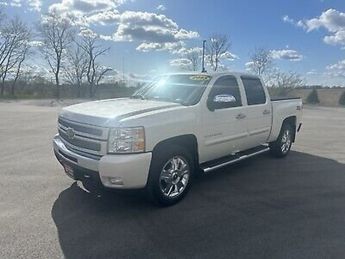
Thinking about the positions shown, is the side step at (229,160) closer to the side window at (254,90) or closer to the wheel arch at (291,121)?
the side window at (254,90)

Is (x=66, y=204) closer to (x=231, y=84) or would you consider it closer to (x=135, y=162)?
(x=135, y=162)

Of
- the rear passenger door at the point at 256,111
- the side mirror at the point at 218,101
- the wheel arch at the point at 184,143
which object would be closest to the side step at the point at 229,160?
the rear passenger door at the point at 256,111

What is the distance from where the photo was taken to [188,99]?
4.80m

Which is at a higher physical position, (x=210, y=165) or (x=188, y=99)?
(x=188, y=99)

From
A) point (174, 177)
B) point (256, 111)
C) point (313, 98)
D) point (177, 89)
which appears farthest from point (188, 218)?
point (313, 98)

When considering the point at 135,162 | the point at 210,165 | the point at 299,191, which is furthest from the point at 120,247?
the point at 299,191

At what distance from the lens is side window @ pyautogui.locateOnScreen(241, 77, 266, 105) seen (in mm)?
5907

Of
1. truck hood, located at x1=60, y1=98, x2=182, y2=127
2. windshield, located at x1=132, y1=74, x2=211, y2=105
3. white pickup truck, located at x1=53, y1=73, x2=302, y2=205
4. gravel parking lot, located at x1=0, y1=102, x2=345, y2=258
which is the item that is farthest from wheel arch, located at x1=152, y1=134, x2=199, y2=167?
gravel parking lot, located at x1=0, y1=102, x2=345, y2=258

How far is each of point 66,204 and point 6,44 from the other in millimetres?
47868

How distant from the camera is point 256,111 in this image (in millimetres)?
5969

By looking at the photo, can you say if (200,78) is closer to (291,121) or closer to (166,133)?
(166,133)

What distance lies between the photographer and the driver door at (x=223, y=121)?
4812 mm

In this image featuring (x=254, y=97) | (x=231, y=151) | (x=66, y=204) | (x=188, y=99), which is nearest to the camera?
(x=66, y=204)

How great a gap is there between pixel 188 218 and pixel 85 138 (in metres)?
1.70
